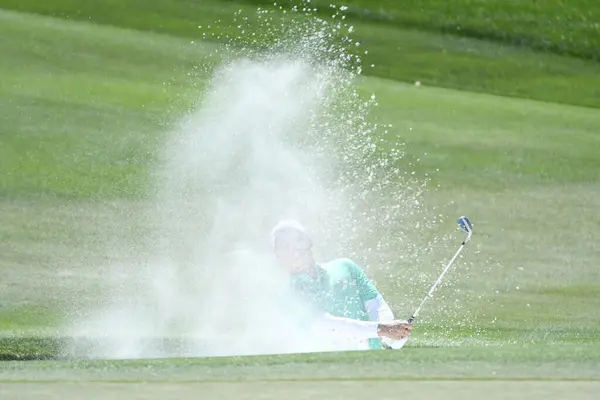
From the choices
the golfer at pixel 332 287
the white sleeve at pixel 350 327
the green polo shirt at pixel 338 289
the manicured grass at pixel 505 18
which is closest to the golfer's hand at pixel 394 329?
the white sleeve at pixel 350 327

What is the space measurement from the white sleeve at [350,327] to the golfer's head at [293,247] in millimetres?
310

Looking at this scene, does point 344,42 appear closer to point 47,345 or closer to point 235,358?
point 47,345

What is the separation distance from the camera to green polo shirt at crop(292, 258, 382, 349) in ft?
20.9

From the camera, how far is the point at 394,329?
600 centimetres

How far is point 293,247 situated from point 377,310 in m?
0.53

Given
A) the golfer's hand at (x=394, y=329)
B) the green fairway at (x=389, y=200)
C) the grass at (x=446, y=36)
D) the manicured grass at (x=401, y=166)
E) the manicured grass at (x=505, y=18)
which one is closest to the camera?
the green fairway at (x=389, y=200)

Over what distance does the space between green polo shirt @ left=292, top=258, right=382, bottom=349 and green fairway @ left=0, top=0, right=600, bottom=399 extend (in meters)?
0.47

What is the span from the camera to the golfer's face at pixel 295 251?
253 inches

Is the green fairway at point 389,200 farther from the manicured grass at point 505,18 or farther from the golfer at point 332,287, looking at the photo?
the golfer at point 332,287

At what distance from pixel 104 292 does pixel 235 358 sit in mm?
2853

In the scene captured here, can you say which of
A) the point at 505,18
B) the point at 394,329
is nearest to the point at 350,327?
the point at 394,329

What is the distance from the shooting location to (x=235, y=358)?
16.0ft

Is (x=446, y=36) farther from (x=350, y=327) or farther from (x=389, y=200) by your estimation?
(x=350, y=327)

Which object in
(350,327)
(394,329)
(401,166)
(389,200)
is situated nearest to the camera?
(394,329)
